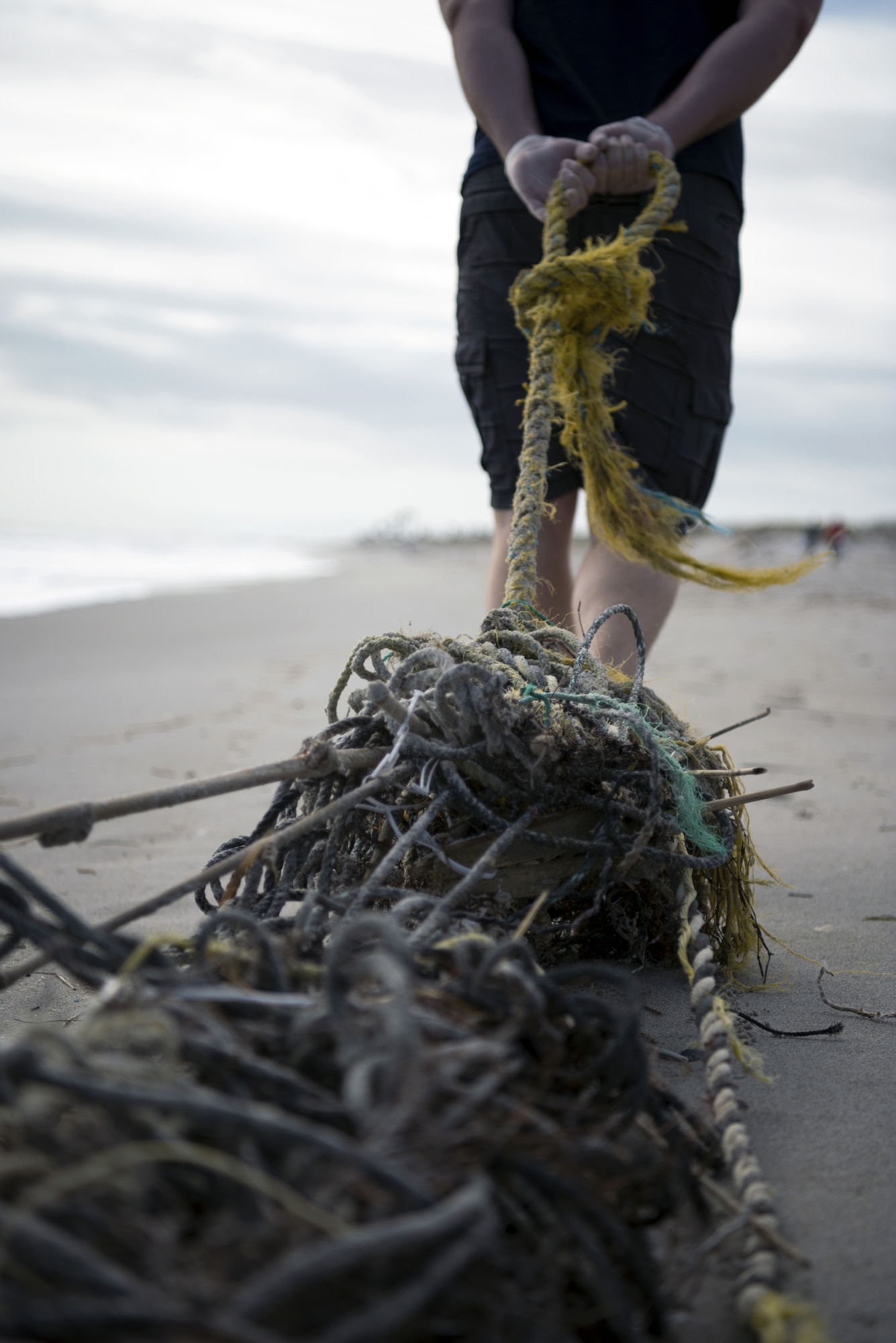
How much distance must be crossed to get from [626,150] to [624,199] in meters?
0.22

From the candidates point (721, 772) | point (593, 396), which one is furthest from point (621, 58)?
point (721, 772)

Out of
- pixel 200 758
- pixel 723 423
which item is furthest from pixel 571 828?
pixel 200 758

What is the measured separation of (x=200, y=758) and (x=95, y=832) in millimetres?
739

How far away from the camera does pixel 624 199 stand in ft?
7.02

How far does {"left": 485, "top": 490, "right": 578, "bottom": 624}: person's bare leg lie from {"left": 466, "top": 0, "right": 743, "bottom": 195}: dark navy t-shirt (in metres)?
0.80

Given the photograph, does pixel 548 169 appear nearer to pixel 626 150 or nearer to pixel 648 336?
pixel 626 150

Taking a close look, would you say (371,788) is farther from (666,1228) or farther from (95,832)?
(95,832)

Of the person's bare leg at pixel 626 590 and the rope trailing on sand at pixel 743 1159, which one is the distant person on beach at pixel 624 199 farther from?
the rope trailing on sand at pixel 743 1159

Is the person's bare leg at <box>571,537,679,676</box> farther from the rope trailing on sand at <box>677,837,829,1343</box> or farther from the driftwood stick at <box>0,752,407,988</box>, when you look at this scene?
the driftwood stick at <box>0,752,407,988</box>

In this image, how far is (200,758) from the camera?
3.24 m

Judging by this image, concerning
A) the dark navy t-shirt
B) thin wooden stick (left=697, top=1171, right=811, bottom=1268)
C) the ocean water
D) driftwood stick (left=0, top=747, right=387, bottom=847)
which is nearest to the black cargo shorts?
the dark navy t-shirt

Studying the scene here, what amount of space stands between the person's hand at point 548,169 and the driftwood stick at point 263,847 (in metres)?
1.34

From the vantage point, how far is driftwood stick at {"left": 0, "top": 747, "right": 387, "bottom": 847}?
0.95m

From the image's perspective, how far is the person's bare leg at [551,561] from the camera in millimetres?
2092
